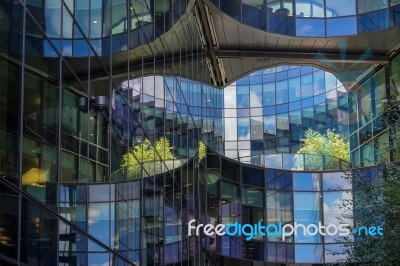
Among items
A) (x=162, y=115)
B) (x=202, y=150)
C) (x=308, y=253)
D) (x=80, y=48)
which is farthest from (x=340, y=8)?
(x=80, y=48)

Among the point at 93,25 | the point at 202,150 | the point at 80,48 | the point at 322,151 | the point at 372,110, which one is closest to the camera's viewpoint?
the point at 80,48

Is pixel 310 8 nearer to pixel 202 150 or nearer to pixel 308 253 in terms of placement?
pixel 202 150

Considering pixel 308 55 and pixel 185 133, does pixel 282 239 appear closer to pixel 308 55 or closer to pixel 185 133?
pixel 308 55

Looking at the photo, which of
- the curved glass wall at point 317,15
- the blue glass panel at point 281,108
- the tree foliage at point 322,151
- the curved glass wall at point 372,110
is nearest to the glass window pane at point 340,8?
the curved glass wall at point 317,15

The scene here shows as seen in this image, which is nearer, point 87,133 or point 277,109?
point 87,133

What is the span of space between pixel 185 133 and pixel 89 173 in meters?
12.8

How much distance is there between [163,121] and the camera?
70.9ft

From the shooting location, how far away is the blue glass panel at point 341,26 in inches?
1414

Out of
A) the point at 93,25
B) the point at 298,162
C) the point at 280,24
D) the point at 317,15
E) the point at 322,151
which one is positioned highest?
the point at 317,15

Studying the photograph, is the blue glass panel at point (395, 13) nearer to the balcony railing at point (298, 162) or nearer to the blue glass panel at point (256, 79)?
the balcony railing at point (298, 162)

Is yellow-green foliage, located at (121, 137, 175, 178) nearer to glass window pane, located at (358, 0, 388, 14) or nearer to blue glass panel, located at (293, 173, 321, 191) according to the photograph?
glass window pane, located at (358, 0, 388, 14)

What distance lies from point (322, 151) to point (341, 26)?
1688 cm

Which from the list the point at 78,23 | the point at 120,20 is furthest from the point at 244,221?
the point at 78,23

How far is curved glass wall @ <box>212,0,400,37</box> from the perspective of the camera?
34.9m
